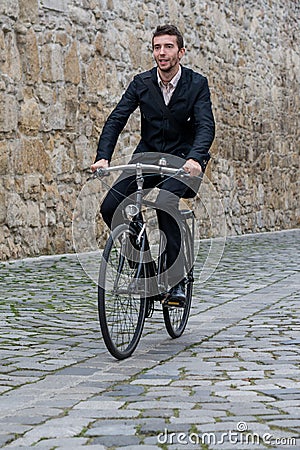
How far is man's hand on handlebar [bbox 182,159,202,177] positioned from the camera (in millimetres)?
5532

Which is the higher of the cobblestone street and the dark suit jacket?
the dark suit jacket

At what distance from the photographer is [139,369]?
16.7ft

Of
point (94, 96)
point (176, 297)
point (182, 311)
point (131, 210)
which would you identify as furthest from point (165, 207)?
point (94, 96)

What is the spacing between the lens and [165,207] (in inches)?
227

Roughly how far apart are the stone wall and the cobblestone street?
1105 mm

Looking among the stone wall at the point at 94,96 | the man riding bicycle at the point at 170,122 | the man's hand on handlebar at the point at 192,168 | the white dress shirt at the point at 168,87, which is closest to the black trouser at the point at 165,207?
the man riding bicycle at the point at 170,122

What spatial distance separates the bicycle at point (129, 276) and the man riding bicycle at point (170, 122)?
135 millimetres

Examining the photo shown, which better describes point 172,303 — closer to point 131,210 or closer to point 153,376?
point 131,210

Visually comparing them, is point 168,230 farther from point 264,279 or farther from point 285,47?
point 285,47

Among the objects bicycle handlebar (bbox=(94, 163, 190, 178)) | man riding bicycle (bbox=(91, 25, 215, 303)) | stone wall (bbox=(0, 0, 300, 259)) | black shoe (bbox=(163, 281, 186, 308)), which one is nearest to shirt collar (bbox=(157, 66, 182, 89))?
man riding bicycle (bbox=(91, 25, 215, 303))

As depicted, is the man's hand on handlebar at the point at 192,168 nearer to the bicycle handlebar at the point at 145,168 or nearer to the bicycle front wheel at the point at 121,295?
the bicycle handlebar at the point at 145,168

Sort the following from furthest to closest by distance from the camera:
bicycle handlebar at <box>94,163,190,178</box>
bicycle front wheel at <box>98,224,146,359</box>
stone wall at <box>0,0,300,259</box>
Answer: stone wall at <box>0,0,300,259</box> < bicycle handlebar at <box>94,163,190,178</box> < bicycle front wheel at <box>98,224,146,359</box>

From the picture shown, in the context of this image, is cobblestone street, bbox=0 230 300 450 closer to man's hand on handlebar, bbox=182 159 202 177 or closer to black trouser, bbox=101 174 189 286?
black trouser, bbox=101 174 189 286

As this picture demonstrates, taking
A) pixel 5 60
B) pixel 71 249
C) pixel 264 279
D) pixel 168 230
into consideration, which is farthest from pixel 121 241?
pixel 71 249
